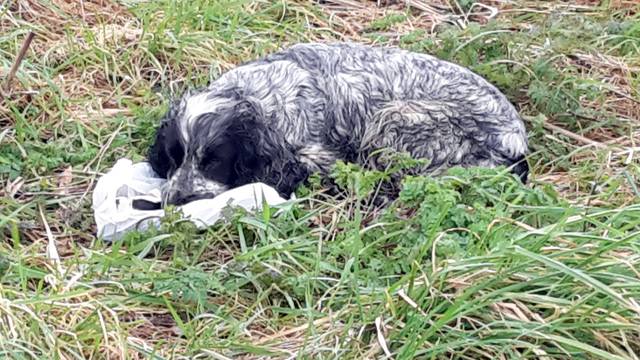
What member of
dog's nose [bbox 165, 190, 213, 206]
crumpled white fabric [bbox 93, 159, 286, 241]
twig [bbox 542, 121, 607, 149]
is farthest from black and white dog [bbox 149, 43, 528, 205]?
twig [bbox 542, 121, 607, 149]

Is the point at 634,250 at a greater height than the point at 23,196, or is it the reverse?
the point at 634,250

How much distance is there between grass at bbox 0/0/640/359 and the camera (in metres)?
3.43

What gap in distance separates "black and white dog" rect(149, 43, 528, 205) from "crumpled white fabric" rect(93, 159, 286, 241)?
113mm

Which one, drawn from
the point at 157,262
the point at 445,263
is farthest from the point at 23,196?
the point at 445,263

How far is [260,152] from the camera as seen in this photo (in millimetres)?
4660

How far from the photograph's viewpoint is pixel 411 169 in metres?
4.90

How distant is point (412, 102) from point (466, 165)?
13.7 inches

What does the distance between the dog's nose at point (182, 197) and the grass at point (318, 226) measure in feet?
0.95

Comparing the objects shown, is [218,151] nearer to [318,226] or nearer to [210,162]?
[210,162]

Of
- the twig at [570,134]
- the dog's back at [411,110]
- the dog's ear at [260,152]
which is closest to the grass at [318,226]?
the twig at [570,134]

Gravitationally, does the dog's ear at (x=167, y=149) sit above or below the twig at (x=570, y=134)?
above

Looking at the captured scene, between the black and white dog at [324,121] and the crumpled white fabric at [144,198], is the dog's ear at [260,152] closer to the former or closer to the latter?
the black and white dog at [324,121]

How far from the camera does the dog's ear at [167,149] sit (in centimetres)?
466

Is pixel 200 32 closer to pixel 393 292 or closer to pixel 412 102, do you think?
pixel 412 102
